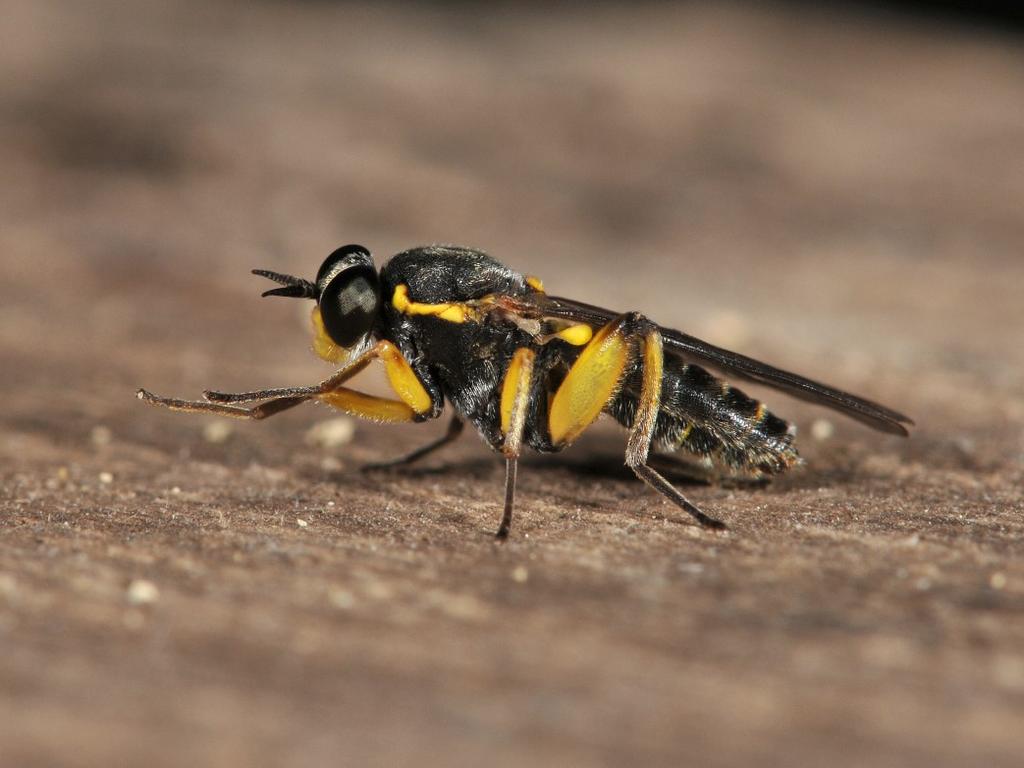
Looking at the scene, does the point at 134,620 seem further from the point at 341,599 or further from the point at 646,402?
the point at 646,402

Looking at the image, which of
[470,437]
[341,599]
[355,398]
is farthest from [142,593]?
[470,437]

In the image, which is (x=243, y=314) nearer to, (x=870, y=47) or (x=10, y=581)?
(x=10, y=581)

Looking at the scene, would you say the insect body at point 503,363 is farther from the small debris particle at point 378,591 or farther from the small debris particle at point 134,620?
the small debris particle at point 134,620

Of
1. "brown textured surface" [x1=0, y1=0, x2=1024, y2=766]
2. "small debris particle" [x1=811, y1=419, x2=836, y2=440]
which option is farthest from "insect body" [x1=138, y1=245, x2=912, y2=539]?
"small debris particle" [x1=811, y1=419, x2=836, y2=440]

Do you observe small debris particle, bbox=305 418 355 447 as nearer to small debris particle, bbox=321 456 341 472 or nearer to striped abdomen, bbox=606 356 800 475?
small debris particle, bbox=321 456 341 472

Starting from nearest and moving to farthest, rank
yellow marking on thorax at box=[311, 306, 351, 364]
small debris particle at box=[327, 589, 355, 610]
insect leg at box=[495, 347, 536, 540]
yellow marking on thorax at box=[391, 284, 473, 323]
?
small debris particle at box=[327, 589, 355, 610] → insect leg at box=[495, 347, 536, 540] → yellow marking on thorax at box=[391, 284, 473, 323] → yellow marking on thorax at box=[311, 306, 351, 364]

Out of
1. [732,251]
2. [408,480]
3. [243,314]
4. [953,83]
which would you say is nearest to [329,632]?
[408,480]

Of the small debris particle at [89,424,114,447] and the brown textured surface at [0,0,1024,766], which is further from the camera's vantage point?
the small debris particle at [89,424,114,447]
